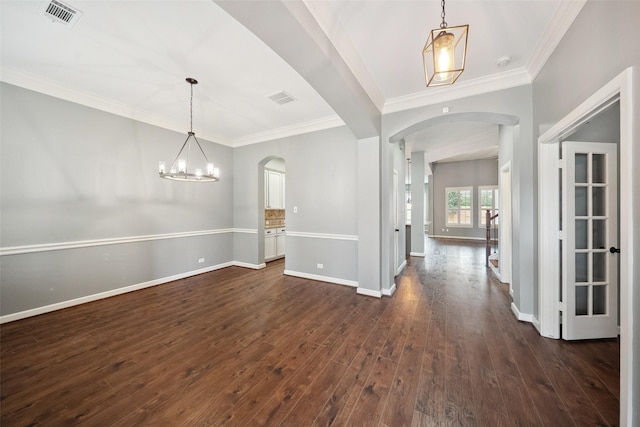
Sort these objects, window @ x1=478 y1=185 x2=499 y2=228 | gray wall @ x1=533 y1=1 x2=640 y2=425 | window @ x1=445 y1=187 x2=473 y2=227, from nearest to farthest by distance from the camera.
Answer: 1. gray wall @ x1=533 y1=1 x2=640 y2=425
2. window @ x1=478 y1=185 x2=499 y2=228
3. window @ x1=445 y1=187 x2=473 y2=227

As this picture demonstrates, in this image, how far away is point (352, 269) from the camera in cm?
411

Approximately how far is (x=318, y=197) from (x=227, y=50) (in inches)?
106

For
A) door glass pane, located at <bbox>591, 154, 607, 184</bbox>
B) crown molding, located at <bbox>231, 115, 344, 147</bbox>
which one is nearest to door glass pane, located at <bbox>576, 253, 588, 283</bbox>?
door glass pane, located at <bbox>591, 154, 607, 184</bbox>

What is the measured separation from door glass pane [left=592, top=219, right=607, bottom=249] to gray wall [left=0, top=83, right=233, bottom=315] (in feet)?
20.2

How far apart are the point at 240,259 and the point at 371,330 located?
12.9ft

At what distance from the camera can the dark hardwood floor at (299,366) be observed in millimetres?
1547

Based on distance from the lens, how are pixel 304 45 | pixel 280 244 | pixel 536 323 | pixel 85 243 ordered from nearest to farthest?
pixel 304 45 < pixel 536 323 < pixel 85 243 < pixel 280 244

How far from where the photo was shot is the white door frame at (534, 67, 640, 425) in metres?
1.22

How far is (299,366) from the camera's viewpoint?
202 cm

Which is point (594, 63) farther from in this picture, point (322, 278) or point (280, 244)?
point (280, 244)

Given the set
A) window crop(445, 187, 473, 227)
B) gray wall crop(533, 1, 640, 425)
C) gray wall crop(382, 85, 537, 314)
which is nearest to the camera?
gray wall crop(533, 1, 640, 425)

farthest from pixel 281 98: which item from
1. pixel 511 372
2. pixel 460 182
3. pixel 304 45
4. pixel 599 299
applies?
pixel 460 182

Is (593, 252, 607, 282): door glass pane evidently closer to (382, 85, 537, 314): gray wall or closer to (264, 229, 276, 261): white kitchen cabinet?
(382, 85, 537, 314): gray wall

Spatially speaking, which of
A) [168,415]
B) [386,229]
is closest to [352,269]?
[386,229]
